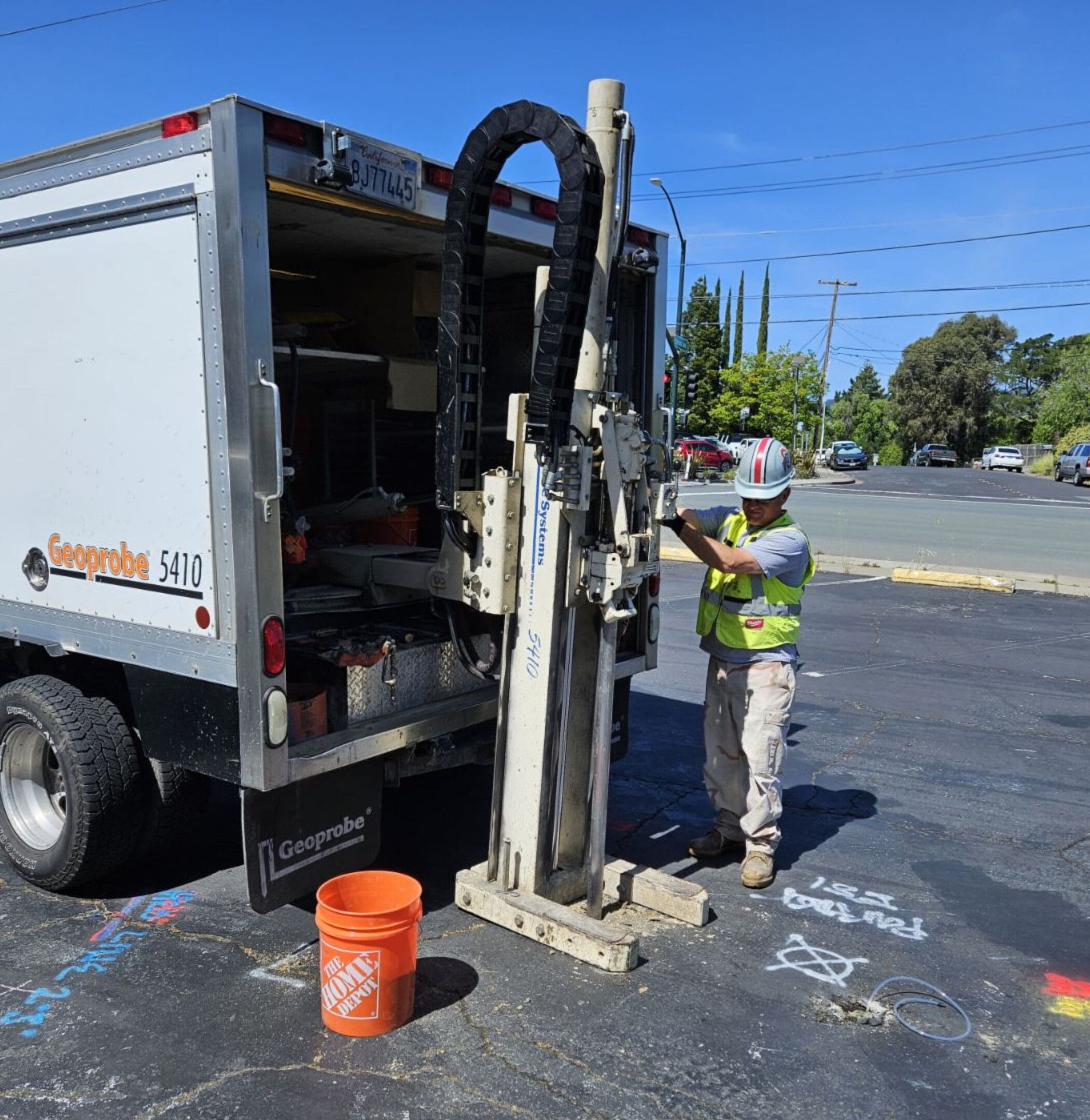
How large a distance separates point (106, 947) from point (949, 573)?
10905mm

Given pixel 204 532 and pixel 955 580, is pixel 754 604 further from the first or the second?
pixel 955 580

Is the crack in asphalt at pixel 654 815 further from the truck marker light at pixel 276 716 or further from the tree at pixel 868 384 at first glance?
the tree at pixel 868 384

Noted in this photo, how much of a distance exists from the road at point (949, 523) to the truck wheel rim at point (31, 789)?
12.2m

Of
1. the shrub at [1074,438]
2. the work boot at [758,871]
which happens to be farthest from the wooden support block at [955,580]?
the shrub at [1074,438]

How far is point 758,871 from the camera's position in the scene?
4.23m

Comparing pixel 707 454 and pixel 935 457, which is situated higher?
pixel 707 454

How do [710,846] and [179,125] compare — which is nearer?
[179,125]

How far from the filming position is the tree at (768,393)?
47469 mm

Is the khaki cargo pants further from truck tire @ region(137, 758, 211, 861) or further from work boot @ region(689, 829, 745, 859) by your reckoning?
truck tire @ region(137, 758, 211, 861)

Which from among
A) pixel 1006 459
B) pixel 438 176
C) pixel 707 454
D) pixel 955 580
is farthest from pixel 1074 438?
pixel 438 176

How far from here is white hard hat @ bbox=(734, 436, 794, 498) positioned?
13.8ft

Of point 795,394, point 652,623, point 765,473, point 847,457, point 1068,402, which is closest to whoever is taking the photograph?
point 765,473

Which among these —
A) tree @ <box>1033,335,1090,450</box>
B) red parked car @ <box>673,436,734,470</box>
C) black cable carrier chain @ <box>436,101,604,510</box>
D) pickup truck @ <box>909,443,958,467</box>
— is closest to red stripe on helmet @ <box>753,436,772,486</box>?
black cable carrier chain @ <box>436,101,604,510</box>

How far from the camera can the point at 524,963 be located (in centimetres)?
357
